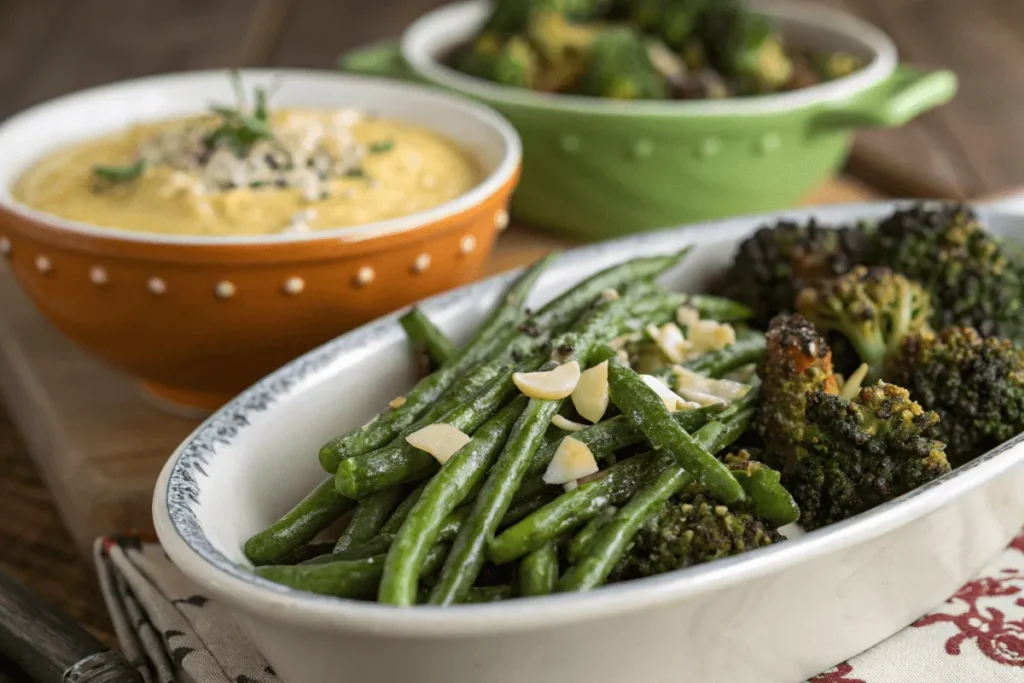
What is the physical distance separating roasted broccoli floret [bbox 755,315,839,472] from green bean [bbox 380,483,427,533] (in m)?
0.56

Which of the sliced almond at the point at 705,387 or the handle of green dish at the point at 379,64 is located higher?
the handle of green dish at the point at 379,64

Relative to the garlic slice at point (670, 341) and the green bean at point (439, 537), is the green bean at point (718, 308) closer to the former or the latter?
the garlic slice at point (670, 341)

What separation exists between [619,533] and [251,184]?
46.8 inches

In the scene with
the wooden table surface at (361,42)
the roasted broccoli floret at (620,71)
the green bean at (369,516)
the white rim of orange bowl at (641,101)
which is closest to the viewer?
the green bean at (369,516)

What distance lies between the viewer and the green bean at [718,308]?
212 centimetres

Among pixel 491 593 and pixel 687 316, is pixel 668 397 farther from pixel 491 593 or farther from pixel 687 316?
pixel 491 593

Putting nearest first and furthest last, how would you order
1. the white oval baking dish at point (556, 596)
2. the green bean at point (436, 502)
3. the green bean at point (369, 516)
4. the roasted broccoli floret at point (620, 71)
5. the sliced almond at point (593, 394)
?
the white oval baking dish at point (556, 596) → the green bean at point (436, 502) → the green bean at point (369, 516) → the sliced almond at point (593, 394) → the roasted broccoli floret at point (620, 71)

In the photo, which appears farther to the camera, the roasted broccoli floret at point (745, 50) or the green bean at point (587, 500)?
the roasted broccoli floret at point (745, 50)

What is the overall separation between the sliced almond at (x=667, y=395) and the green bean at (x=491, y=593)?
44 centimetres

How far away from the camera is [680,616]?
1.30m

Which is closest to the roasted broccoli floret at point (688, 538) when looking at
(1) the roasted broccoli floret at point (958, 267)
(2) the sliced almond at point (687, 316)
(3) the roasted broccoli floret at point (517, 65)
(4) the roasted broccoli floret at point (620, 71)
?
(2) the sliced almond at point (687, 316)

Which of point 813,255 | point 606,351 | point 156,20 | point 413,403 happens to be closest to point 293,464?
point 413,403

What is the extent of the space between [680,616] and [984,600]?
720 millimetres

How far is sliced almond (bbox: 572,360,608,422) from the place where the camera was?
1.67m
